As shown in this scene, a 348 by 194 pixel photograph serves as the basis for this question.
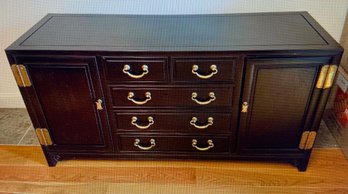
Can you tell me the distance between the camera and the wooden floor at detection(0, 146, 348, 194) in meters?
1.34

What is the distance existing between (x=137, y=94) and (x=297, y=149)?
826 millimetres

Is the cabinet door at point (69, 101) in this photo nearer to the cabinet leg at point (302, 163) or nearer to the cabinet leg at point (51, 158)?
the cabinet leg at point (51, 158)

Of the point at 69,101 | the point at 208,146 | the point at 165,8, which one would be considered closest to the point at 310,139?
the point at 208,146

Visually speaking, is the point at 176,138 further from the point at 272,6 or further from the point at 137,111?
the point at 272,6

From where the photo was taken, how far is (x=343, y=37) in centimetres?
153

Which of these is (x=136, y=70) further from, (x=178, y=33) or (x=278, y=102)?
(x=278, y=102)

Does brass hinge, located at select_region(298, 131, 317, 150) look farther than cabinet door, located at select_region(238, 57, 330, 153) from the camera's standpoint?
Yes

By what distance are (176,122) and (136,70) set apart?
1.06ft

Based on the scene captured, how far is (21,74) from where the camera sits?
116 cm

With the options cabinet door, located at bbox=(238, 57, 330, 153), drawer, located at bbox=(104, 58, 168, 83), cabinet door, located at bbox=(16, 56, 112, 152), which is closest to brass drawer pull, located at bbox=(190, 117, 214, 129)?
cabinet door, located at bbox=(238, 57, 330, 153)

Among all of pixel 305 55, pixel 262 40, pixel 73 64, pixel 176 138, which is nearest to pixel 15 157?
pixel 73 64

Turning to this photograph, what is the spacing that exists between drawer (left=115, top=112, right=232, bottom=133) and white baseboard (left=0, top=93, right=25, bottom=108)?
99cm

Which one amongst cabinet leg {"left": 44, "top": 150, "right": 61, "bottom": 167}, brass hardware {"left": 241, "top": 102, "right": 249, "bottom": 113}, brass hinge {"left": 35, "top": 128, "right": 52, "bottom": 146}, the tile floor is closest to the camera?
brass hardware {"left": 241, "top": 102, "right": 249, "bottom": 113}

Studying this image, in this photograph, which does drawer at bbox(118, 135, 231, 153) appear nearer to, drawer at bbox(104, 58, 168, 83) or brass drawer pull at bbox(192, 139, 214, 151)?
brass drawer pull at bbox(192, 139, 214, 151)
